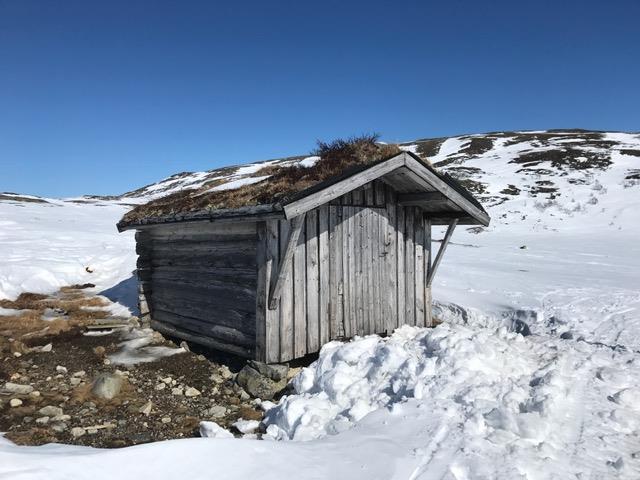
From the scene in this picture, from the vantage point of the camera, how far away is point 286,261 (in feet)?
23.5

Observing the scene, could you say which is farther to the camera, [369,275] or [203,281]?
[203,281]

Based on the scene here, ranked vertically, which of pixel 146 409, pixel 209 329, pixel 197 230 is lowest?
pixel 146 409

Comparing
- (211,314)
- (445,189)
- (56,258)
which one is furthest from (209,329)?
(56,258)

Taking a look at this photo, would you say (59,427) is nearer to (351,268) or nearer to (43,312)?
(351,268)

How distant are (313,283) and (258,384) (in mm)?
1880

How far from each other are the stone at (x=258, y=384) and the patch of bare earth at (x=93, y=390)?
0.13 m

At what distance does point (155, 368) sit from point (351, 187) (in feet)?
15.7

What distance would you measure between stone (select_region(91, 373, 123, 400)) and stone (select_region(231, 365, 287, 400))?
5.90ft

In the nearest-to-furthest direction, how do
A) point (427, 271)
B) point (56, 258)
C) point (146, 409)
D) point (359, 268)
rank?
point (146, 409) → point (359, 268) → point (427, 271) → point (56, 258)

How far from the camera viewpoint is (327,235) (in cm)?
808

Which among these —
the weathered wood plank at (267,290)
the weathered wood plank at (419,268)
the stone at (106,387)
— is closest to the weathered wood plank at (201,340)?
the weathered wood plank at (267,290)

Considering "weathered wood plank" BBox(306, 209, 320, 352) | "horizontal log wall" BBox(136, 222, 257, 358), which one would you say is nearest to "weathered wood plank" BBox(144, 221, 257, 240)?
"horizontal log wall" BBox(136, 222, 257, 358)

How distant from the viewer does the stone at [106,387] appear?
6.77 m

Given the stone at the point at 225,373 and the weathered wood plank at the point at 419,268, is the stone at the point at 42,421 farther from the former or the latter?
the weathered wood plank at the point at 419,268
